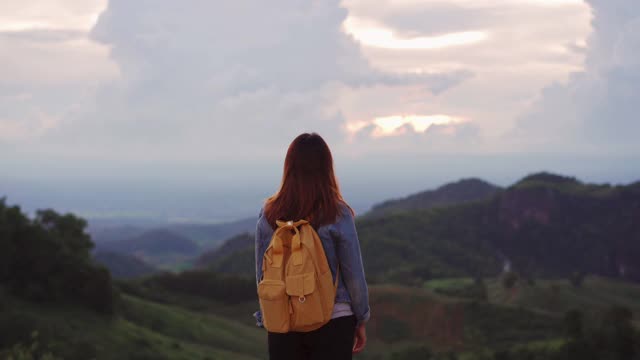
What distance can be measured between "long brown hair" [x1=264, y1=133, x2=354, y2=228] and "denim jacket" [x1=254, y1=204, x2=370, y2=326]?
0.07m

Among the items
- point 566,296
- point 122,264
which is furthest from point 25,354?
point 122,264

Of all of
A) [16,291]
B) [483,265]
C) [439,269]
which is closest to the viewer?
[16,291]

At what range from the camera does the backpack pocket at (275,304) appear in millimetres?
5727

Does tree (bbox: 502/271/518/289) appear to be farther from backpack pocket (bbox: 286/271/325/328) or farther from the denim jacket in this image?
backpack pocket (bbox: 286/271/325/328)

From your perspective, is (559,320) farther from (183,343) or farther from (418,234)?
(418,234)

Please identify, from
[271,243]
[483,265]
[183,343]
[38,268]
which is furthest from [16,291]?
[483,265]

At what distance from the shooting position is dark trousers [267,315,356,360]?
5.86 metres

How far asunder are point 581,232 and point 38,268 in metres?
108

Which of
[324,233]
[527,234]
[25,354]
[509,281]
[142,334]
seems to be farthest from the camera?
[527,234]

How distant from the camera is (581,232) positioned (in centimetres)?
13575

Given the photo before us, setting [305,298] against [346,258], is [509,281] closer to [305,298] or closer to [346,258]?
[346,258]

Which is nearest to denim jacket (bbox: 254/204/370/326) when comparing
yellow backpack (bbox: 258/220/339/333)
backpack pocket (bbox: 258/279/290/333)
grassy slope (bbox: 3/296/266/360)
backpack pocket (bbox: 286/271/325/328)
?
yellow backpack (bbox: 258/220/339/333)

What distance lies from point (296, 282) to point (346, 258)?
440 mm

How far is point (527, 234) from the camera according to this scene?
14100 cm
